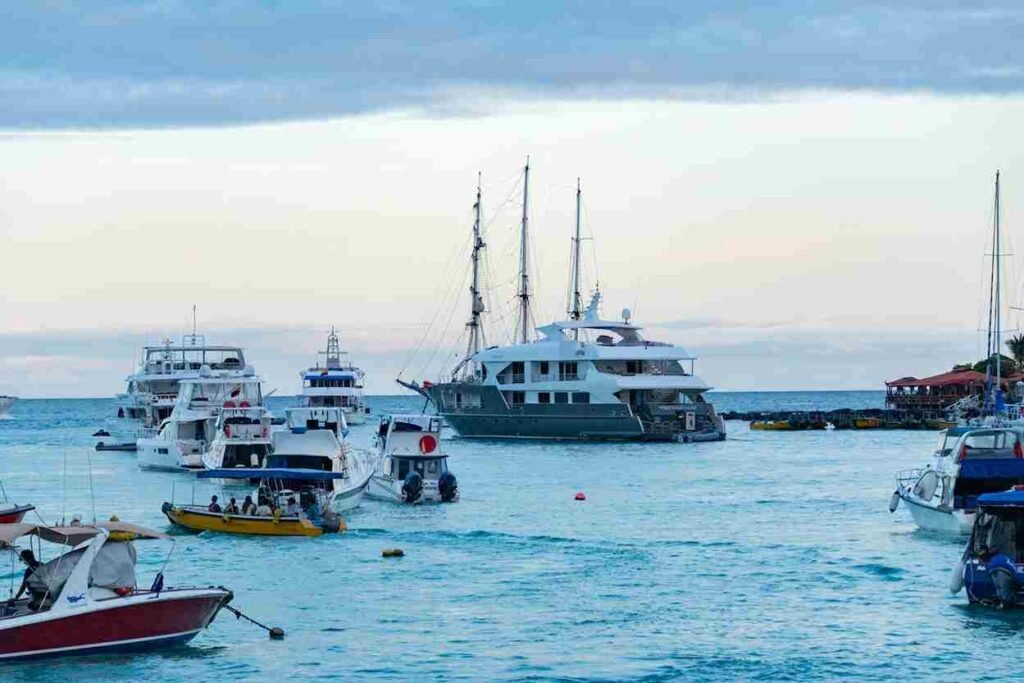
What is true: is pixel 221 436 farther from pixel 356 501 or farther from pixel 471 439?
pixel 471 439

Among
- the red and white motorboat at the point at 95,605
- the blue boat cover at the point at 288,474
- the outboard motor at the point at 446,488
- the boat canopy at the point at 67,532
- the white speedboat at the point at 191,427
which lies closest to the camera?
the red and white motorboat at the point at 95,605

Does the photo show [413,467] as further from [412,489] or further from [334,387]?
[334,387]

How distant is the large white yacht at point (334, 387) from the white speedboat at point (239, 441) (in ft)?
213

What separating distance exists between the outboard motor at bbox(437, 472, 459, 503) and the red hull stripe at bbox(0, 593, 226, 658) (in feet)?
94.6

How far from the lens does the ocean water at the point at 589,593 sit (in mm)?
29531

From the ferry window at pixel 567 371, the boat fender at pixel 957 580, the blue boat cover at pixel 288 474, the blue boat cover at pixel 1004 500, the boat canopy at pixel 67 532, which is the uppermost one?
the ferry window at pixel 567 371

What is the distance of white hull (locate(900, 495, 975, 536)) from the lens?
45250mm

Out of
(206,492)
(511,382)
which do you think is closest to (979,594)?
(206,492)

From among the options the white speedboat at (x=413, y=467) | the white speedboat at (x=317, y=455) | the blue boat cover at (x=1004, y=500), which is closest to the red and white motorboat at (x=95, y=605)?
the blue boat cover at (x=1004, y=500)

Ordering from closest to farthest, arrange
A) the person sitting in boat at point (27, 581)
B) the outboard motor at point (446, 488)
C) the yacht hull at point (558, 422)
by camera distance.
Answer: the person sitting in boat at point (27, 581), the outboard motor at point (446, 488), the yacht hull at point (558, 422)

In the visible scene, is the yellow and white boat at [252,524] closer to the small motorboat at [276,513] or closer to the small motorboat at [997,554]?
the small motorboat at [276,513]

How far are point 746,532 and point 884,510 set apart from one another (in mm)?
8062

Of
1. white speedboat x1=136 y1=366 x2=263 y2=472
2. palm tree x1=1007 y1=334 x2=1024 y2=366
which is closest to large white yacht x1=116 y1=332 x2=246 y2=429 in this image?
white speedboat x1=136 y1=366 x2=263 y2=472

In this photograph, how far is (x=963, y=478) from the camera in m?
45.5
